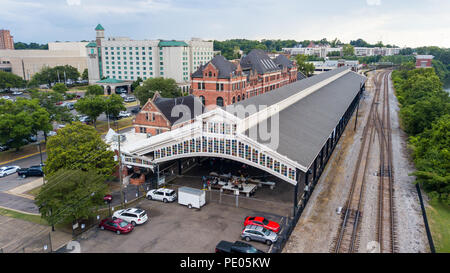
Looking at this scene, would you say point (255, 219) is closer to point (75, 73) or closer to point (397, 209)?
point (397, 209)

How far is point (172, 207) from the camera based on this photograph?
108 ft

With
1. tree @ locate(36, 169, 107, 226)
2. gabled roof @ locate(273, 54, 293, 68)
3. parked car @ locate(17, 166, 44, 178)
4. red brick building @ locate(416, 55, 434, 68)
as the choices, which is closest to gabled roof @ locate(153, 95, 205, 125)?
parked car @ locate(17, 166, 44, 178)

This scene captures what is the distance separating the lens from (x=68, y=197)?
88.9ft

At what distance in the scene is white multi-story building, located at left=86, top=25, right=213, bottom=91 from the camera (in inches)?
4692

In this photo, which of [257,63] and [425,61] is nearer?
[257,63]

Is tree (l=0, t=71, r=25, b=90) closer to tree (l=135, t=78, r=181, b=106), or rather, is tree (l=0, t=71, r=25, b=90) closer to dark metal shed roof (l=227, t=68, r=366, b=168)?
tree (l=135, t=78, r=181, b=106)

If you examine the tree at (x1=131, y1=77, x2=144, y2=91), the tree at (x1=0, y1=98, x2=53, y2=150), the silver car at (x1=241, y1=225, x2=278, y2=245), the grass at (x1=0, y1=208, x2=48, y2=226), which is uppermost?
the tree at (x1=131, y1=77, x2=144, y2=91)

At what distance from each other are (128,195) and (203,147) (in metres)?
10.3

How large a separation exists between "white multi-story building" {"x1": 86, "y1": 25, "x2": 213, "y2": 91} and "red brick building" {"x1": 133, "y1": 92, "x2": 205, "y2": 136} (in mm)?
67333

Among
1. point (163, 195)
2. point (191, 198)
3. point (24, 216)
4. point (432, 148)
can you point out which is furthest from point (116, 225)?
point (432, 148)

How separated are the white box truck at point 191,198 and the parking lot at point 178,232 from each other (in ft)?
1.75

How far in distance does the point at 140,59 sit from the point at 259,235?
106 metres

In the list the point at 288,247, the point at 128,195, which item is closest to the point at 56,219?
the point at 128,195

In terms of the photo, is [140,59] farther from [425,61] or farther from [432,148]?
[425,61]
